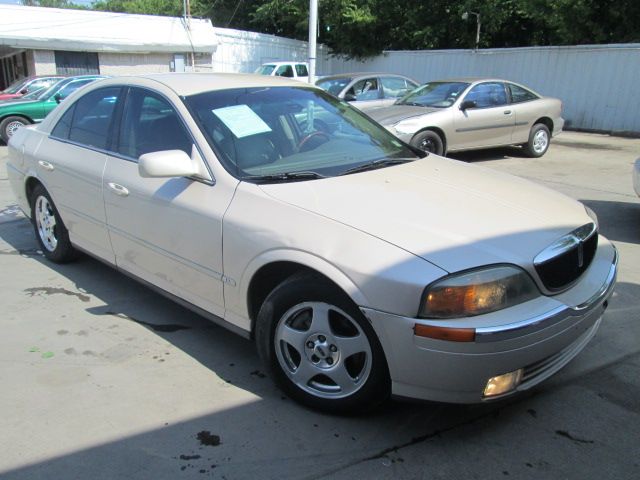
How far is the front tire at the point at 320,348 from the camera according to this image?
262 cm

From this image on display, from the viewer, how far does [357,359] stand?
273cm

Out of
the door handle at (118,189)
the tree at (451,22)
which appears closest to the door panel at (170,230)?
Result: the door handle at (118,189)

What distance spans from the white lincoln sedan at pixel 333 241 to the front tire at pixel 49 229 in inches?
24.3

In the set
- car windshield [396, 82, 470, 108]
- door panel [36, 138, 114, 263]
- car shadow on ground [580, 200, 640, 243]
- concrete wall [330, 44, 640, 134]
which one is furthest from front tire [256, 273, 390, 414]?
concrete wall [330, 44, 640, 134]

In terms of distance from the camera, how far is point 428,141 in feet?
31.7

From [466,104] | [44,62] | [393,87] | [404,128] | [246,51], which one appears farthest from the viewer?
[246,51]

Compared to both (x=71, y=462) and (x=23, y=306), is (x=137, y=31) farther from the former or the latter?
(x=71, y=462)

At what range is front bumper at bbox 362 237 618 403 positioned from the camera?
2.36 meters

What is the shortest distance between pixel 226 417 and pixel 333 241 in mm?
1091

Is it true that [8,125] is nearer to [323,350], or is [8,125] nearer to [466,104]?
[466,104]

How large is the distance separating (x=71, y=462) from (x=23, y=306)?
2.04 m

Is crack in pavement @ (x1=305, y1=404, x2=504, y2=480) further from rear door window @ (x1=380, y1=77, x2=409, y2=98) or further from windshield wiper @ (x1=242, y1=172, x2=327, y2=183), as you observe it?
rear door window @ (x1=380, y1=77, x2=409, y2=98)

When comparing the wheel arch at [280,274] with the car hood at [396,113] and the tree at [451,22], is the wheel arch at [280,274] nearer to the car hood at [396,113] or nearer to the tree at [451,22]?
the car hood at [396,113]

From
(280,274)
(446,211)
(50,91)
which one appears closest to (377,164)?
(446,211)
